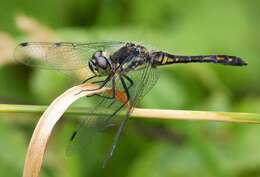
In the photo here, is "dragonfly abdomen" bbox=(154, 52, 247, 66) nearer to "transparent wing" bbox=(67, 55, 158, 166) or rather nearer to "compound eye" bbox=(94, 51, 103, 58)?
"transparent wing" bbox=(67, 55, 158, 166)

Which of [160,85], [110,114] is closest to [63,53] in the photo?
[110,114]

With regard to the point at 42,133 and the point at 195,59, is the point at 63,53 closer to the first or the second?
the point at 195,59

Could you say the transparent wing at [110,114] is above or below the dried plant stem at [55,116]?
below

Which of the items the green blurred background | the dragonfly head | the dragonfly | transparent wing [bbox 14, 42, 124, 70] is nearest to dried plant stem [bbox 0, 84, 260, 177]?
the dragonfly

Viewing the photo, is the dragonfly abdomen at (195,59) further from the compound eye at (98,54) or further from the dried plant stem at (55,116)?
the dried plant stem at (55,116)

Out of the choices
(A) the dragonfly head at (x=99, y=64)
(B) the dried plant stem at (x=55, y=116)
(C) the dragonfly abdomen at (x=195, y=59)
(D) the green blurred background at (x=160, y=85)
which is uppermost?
(B) the dried plant stem at (x=55, y=116)

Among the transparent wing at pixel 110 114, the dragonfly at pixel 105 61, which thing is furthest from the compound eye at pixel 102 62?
the transparent wing at pixel 110 114

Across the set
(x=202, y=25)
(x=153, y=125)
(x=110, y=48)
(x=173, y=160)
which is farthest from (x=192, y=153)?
(x=202, y=25)
